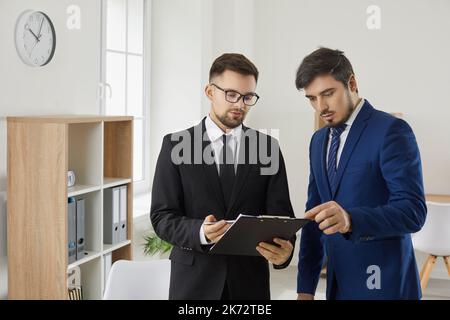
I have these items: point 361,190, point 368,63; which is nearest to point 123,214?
point 361,190

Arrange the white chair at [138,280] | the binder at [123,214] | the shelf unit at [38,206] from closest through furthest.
Answer: 1. the white chair at [138,280]
2. the shelf unit at [38,206]
3. the binder at [123,214]

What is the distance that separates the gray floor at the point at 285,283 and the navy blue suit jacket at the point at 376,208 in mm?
2671

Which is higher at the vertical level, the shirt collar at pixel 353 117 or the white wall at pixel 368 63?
the white wall at pixel 368 63

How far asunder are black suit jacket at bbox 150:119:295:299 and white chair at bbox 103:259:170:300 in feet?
2.01

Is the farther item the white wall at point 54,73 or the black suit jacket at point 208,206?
the white wall at point 54,73

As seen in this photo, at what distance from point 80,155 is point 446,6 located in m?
3.42

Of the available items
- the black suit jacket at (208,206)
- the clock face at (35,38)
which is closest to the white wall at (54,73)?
the clock face at (35,38)

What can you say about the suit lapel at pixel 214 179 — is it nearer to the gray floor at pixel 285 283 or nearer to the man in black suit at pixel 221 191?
the man in black suit at pixel 221 191

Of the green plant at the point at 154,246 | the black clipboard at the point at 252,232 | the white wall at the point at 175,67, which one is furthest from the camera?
the white wall at the point at 175,67

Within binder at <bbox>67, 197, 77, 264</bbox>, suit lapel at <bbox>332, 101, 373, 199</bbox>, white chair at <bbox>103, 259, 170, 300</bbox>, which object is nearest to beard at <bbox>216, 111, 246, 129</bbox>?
suit lapel at <bbox>332, 101, 373, 199</bbox>

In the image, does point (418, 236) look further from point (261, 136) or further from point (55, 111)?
point (261, 136)

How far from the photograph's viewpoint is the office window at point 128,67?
455 centimetres

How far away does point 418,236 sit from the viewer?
4.74 metres

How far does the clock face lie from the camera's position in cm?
324
